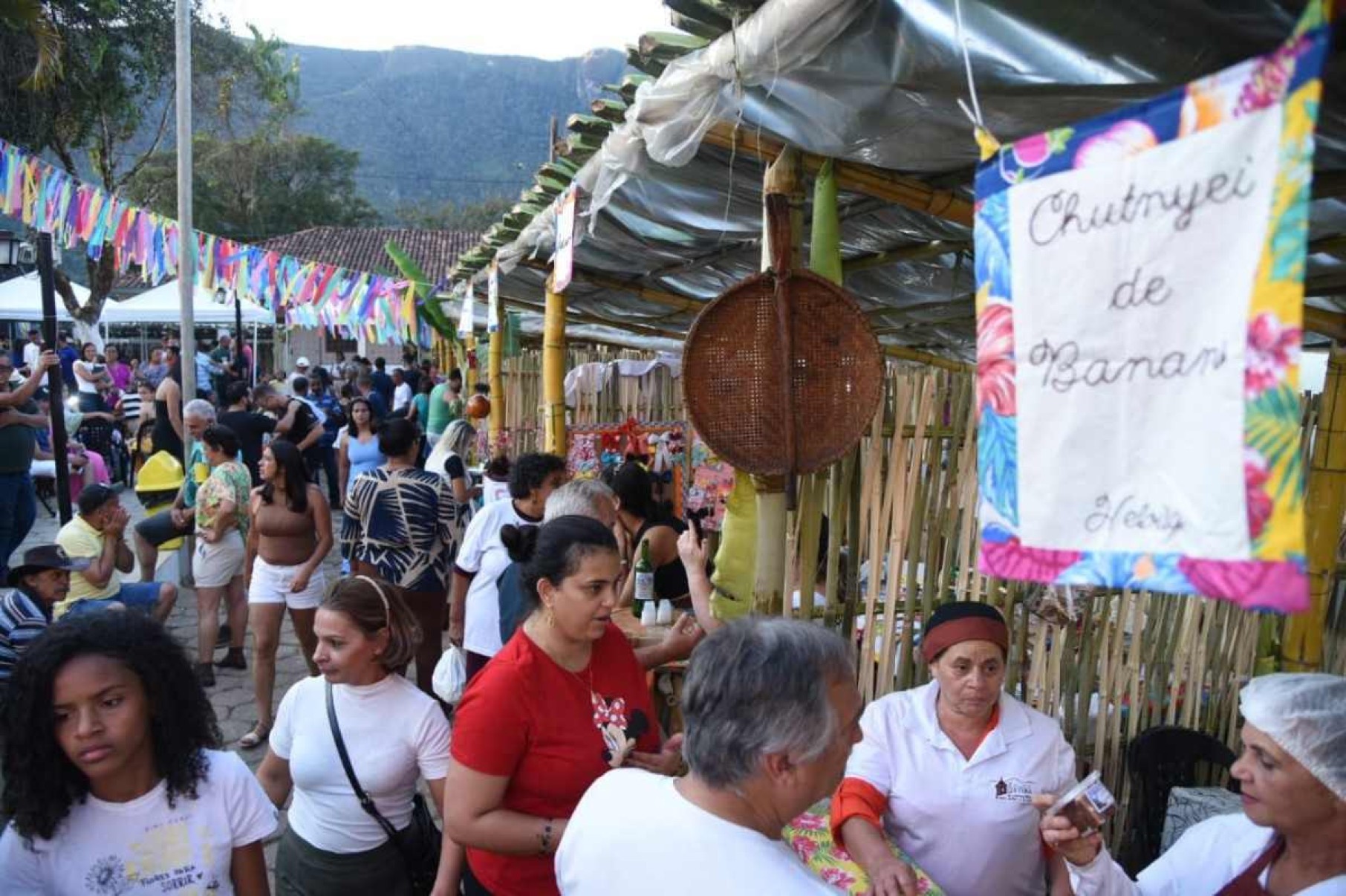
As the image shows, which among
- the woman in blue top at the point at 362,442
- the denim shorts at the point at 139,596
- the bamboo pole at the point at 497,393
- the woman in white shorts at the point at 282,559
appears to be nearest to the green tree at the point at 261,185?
the woman in blue top at the point at 362,442

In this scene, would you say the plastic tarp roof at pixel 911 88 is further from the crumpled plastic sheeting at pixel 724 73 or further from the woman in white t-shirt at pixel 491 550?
the woman in white t-shirt at pixel 491 550

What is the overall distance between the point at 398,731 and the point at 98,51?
2385cm

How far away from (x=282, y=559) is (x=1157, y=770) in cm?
419

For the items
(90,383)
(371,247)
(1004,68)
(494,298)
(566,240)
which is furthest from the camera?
(371,247)

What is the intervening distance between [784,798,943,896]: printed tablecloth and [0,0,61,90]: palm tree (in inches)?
316

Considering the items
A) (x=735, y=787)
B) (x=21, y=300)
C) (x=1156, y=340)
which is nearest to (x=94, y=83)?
(x=21, y=300)

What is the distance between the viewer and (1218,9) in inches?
73.3

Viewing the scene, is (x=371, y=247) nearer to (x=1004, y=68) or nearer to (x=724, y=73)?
(x=724, y=73)

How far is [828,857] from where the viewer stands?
254cm

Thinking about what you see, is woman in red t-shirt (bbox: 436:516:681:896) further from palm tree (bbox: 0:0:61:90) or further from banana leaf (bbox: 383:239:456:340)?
banana leaf (bbox: 383:239:456:340)

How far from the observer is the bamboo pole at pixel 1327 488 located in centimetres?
333

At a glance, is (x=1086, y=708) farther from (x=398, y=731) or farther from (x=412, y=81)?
(x=412, y=81)

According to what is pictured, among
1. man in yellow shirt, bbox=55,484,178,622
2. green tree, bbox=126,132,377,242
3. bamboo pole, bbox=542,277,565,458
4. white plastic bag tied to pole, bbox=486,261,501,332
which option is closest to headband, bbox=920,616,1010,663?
bamboo pole, bbox=542,277,565,458

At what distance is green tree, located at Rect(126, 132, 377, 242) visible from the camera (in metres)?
40.7
